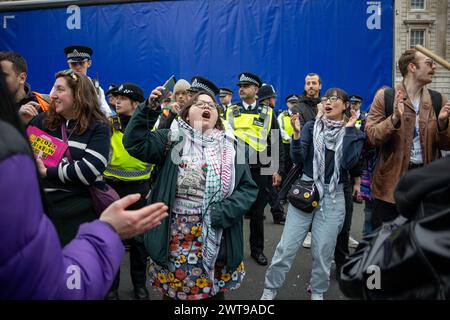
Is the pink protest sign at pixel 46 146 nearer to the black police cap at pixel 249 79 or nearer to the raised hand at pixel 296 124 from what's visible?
the raised hand at pixel 296 124

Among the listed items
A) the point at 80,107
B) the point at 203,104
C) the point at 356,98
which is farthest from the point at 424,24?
the point at 80,107

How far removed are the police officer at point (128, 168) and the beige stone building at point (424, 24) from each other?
36.5 meters

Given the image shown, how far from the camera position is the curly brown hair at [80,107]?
267 centimetres

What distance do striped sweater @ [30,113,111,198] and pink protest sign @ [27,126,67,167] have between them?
0.04m

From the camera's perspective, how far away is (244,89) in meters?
5.16

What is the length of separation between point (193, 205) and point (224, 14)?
4003mm

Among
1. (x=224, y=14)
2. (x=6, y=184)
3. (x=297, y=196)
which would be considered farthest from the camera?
(x=224, y=14)

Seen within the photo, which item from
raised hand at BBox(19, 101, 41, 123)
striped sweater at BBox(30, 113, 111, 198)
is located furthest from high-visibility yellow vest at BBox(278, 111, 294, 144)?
raised hand at BBox(19, 101, 41, 123)

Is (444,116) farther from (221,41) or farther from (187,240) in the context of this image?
(221,41)

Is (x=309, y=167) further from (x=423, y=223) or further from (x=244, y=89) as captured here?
(x=423, y=223)

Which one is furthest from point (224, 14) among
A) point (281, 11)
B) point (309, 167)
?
point (309, 167)

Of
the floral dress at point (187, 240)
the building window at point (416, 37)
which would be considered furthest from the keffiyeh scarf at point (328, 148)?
the building window at point (416, 37)

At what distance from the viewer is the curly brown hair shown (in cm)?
267

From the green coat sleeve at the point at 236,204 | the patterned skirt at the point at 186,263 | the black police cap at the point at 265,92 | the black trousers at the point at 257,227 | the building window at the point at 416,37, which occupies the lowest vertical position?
the black trousers at the point at 257,227
